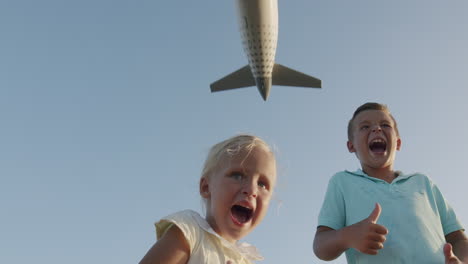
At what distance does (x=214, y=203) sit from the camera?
2.50m

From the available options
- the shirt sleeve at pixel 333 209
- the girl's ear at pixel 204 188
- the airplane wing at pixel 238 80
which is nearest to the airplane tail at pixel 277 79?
the airplane wing at pixel 238 80

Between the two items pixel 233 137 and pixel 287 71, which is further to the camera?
pixel 287 71

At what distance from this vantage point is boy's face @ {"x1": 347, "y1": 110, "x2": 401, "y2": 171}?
168 inches

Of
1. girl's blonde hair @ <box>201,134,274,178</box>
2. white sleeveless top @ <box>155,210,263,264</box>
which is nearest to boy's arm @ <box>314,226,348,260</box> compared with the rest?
white sleeveless top @ <box>155,210,263,264</box>

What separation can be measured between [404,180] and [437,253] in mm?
835

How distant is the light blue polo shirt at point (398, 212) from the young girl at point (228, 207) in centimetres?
146

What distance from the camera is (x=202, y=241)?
7.71 feet

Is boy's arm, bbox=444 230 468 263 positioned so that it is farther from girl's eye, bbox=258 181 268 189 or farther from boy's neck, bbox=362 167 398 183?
Answer: girl's eye, bbox=258 181 268 189

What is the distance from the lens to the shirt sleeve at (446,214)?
402cm

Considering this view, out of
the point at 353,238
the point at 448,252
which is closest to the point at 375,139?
the point at 353,238

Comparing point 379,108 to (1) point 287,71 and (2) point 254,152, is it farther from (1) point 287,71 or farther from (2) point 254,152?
(1) point 287,71

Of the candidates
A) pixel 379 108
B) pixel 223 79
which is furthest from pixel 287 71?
pixel 379 108

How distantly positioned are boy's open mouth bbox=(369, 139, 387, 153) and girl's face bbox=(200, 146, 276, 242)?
6.63 ft

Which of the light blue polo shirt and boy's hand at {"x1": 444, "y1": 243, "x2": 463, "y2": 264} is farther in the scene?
the light blue polo shirt
